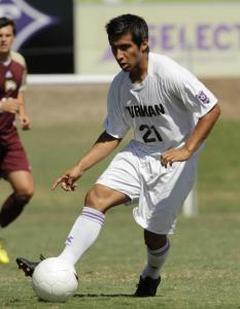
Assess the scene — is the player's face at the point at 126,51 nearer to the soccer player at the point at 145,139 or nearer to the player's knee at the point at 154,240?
the soccer player at the point at 145,139

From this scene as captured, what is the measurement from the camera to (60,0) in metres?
20.6

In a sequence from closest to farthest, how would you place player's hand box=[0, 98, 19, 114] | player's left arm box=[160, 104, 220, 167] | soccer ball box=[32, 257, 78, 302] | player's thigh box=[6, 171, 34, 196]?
soccer ball box=[32, 257, 78, 302] → player's left arm box=[160, 104, 220, 167] → player's hand box=[0, 98, 19, 114] → player's thigh box=[6, 171, 34, 196]

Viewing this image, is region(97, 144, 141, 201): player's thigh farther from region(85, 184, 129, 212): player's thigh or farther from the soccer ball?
the soccer ball

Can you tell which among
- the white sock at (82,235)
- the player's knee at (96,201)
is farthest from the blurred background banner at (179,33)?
the white sock at (82,235)

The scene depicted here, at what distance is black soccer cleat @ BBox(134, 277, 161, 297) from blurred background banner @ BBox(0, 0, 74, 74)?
41.6 ft

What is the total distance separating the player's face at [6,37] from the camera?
10.8 meters

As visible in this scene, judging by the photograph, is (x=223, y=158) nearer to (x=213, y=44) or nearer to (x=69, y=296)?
(x=213, y=44)

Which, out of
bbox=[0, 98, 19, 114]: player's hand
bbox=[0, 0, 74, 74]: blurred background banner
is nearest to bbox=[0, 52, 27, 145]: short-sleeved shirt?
bbox=[0, 98, 19, 114]: player's hand

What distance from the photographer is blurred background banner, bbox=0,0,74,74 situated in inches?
808

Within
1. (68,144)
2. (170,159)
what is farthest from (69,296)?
(68,144)

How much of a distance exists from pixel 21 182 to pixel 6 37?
4.82ft

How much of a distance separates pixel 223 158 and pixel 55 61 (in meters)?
4.42

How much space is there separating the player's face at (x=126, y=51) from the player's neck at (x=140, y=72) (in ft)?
0.45

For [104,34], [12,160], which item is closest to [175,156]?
[12,160]
